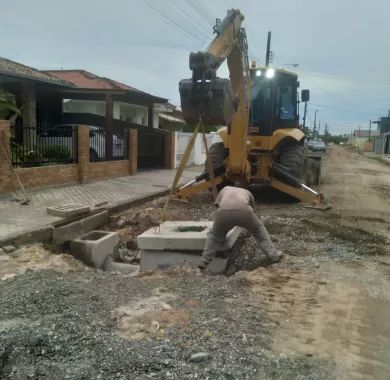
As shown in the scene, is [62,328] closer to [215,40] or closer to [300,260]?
[300,260]

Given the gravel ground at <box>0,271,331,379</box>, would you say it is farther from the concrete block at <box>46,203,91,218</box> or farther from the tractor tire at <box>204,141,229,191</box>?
the tractor tire at <box>204,141,229,191</box>

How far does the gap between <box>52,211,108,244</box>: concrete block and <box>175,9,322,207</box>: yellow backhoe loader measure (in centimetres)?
195

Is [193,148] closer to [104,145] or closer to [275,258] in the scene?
[104,145]

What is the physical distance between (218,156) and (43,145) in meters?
4.71

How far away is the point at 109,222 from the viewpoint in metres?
Answer: 10.3

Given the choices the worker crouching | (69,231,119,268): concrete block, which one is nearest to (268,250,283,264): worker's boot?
the worker crouching

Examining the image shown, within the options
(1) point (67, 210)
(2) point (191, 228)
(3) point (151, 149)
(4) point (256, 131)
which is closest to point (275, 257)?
(2) point (191, 228)

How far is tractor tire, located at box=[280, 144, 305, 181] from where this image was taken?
11.4 metres

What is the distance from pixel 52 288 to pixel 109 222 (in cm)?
493

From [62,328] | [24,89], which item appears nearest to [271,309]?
[62,328]

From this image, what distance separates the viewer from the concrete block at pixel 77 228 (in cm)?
841

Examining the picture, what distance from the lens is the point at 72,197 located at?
11.6 m

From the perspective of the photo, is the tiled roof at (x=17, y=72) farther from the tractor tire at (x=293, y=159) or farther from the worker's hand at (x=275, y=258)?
the worker's hand at (x=275, y=258)

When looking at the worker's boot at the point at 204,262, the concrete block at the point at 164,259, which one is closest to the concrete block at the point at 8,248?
the concrete block at the point at 164,259
